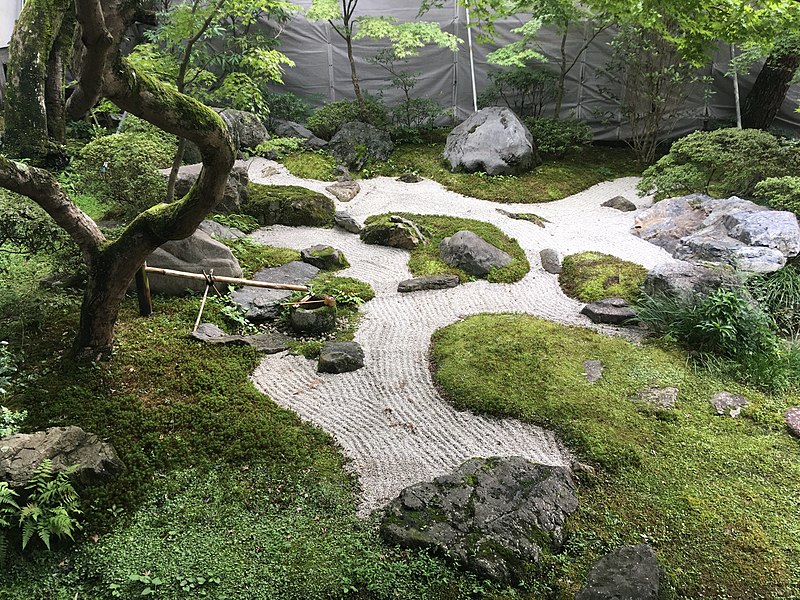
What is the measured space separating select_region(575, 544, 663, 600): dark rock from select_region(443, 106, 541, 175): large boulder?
1090 centimetres

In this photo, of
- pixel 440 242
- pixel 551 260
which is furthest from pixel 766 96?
pixel 440 242

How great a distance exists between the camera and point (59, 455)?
4.12m

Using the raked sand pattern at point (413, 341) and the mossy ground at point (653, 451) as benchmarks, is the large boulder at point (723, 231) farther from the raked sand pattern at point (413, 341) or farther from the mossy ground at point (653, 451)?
the mossy ground at point (653, 451)

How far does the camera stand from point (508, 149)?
44.9ft

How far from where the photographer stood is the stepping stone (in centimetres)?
561

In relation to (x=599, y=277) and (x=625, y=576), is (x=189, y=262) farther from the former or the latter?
(x=625, y=576)

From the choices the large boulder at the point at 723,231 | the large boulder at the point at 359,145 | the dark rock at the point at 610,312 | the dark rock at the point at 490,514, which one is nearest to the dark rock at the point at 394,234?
the dark rock at the point at 610,312

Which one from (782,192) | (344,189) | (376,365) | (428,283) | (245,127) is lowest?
(376,365)

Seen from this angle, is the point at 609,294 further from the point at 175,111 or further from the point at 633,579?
the point at 175,111

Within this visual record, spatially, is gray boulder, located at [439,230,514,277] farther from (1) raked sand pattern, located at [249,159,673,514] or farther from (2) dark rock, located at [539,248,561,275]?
(2) dark rock, located at [539,248,561,275]

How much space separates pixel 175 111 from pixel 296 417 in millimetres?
2968

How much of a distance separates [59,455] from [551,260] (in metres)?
7.64

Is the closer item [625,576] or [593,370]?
[625,576]

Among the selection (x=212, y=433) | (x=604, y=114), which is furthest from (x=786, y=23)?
(x=604, y=114)
